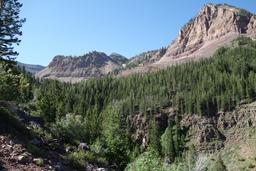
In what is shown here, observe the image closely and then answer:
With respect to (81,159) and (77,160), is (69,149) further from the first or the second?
(77,160)

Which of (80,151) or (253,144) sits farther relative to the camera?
(253,144)

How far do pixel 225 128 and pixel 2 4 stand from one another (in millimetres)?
163066

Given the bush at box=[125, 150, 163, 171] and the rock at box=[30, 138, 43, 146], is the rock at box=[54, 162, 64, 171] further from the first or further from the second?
the bush at box=[125, 150, 163, 171]

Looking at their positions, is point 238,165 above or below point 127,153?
below

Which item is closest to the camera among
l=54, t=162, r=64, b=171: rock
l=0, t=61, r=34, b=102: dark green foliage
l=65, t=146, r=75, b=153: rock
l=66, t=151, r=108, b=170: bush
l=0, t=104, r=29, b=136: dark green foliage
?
l=54, t=162, r=64, b=171: rock

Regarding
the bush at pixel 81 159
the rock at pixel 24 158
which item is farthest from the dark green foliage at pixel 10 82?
the rock at pixel 24 158

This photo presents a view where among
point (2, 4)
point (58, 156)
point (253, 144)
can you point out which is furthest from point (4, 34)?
point (253, 144)

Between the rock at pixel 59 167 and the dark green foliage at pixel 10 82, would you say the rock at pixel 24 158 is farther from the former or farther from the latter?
the dark green foliage at pixel 10 82

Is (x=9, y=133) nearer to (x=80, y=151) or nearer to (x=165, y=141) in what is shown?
(x=80, y=151)

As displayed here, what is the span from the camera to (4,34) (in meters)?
43.1

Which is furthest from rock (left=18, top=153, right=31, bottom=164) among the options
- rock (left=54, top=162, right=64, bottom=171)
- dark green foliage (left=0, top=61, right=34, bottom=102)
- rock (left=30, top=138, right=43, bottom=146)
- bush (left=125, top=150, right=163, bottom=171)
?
dark green foliage (left=0, top=61, right=34, bottom=102)

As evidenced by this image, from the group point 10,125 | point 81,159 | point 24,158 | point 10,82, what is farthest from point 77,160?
point 10,82

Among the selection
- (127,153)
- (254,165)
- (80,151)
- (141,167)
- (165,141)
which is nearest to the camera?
(141,167)

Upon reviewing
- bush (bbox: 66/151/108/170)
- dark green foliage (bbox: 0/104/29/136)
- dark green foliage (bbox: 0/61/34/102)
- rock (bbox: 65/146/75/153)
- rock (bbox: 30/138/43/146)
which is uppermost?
dark green foliage (bbox: 0/61/34/102)
